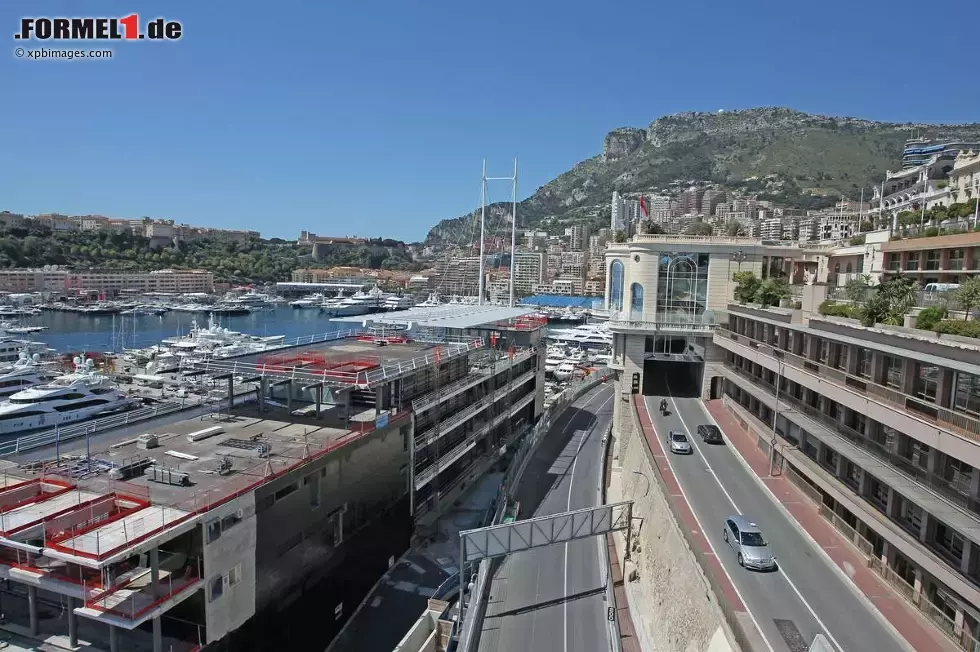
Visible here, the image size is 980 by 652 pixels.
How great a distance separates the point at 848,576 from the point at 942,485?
3340mm

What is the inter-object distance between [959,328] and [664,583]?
9966 millimetres

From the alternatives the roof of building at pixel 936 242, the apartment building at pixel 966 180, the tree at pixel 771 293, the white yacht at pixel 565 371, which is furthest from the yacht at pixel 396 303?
the roof of building at pixel 936 242

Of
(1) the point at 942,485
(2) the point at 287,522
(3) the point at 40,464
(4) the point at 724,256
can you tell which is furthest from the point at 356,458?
(4) the point at 724,256

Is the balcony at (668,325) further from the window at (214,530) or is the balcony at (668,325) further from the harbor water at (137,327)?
the harbor water at (137,327)

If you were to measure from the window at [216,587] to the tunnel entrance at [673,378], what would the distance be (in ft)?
87.1

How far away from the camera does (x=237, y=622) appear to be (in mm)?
16062

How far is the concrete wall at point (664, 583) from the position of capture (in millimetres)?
13594

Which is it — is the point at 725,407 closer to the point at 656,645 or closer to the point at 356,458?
the point at 656,645

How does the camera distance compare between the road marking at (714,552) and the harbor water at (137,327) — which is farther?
the harbor water at (137,327)

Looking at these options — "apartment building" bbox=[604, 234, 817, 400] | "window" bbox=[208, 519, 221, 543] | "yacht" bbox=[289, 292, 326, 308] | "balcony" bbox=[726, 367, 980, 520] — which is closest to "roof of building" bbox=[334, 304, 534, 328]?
"apartment building" bbox=[604, 234, 817, 400]

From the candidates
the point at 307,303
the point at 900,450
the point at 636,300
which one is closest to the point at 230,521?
the point at 900,450

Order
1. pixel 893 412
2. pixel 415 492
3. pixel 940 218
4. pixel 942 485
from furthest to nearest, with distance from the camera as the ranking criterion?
pixel 940 218, pixel 415 492, pixel 893 412, pixel 942 485

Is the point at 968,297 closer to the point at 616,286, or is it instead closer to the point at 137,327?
the point at 616,286

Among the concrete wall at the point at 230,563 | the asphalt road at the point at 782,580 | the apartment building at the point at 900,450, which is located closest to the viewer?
the asphalt road at the point at 782,580
